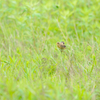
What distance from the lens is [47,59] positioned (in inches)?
136

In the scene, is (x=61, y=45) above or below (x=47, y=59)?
above

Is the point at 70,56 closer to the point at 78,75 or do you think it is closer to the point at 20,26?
the point at 78,75

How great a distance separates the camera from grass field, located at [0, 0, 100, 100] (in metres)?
2.28

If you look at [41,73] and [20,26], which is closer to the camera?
[41,73]

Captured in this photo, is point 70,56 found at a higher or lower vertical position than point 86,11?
lower

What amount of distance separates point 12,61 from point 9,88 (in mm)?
1154

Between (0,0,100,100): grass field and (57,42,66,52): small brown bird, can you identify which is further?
(57,42,66,52): small brown bird

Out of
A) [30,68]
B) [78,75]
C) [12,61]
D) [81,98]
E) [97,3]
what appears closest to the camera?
[81,98]

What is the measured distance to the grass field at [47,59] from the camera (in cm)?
228

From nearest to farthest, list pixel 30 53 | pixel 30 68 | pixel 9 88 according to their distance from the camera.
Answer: pixel 9 88
pixel 30 68
pixel 30 53

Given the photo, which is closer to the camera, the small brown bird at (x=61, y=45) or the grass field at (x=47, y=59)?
the grass field at (x=47, y=59)

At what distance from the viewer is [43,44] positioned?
156 inches

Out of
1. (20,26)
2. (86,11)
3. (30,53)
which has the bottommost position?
(30,53)

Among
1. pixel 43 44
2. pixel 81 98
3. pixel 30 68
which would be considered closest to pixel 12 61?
pixel 30 68
